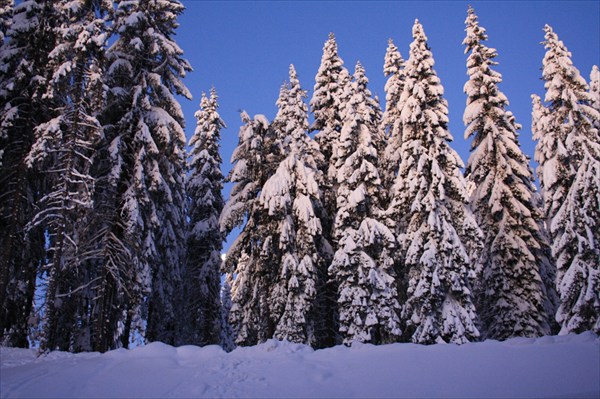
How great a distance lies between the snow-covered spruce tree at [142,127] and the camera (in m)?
Answer: 16.5

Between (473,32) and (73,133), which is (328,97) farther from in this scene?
(73,133)

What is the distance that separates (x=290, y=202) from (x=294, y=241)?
1.89m

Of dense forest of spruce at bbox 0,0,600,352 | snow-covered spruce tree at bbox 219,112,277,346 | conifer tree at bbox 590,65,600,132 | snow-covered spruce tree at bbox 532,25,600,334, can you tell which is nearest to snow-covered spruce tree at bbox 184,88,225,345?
dense forest of spruce at bbox 0,0,600,352

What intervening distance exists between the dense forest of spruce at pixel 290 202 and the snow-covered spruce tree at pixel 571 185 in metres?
0.08

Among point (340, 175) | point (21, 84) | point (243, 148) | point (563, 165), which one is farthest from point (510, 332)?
point (21, 84)

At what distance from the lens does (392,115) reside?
2516 centimetres

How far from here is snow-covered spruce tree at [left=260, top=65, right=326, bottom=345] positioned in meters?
19.2

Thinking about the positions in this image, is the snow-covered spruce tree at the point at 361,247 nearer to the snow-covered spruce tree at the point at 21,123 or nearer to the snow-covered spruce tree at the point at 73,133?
the snow-covered spruce tree at the point at 73,133

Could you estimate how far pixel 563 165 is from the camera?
1961 centimetres

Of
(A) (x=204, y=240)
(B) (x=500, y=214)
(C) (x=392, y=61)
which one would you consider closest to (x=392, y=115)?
(C) (x=392, y=61)

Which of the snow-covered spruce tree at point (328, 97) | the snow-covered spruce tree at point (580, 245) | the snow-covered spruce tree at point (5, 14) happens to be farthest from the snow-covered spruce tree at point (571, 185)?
the snow-covered spruce tree at point (5, 14)

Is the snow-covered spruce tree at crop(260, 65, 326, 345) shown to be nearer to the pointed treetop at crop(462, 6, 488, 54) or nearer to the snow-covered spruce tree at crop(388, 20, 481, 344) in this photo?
the snow-covered spruce tree at crop(388, 20, 481, 344)

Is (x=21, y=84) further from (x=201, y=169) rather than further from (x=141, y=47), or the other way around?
(x=201, y=169)

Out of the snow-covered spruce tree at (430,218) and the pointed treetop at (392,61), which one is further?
the pointed treetop at (392,61)
